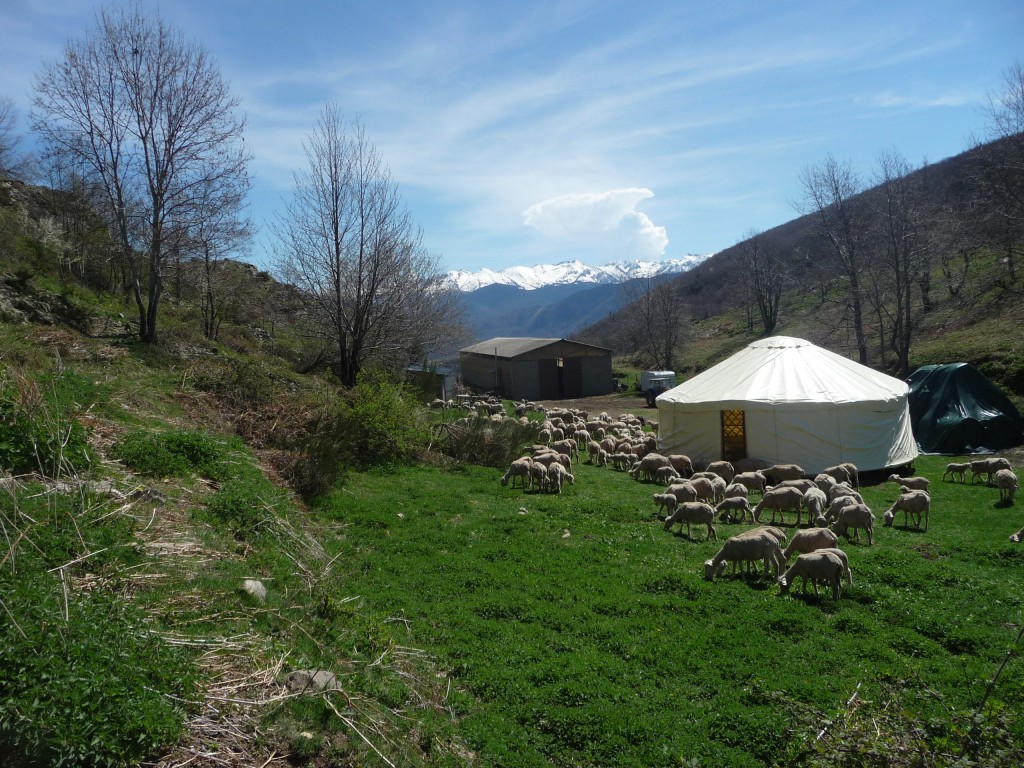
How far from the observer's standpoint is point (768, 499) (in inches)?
508

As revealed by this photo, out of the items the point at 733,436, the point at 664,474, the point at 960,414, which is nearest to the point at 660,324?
the point at 960,414

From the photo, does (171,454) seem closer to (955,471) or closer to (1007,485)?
(1007,485)

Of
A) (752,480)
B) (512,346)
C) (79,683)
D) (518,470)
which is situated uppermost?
(512,346)

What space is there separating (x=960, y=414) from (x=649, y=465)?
1260 cm

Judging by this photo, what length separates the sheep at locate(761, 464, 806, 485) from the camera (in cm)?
1647

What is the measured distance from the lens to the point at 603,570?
928 centimetres

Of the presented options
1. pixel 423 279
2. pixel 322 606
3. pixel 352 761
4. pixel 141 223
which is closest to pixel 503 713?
pixel 352 761

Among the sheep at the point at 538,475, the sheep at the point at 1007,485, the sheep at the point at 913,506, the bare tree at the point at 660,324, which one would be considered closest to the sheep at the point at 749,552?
the sheep at the point at 913,506

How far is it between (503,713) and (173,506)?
4814 millimetres

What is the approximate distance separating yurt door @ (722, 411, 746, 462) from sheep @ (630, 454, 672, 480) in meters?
2.69

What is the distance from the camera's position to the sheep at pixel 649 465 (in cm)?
1756

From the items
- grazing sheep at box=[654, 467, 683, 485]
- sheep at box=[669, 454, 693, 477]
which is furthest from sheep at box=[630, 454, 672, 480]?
sheep at box=[669, 454, 693, 477]

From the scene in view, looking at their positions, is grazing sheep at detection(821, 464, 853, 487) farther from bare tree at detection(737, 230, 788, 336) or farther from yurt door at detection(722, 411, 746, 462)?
bare tree at detection(737, 230, 788, 336)

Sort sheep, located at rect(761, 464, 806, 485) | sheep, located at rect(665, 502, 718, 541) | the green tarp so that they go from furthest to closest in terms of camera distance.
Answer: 1. the green tarp
2. sheep, located at rect(761, 464, 806, 485)
3. sheep, located at rect(665, 502, 718, 541)
